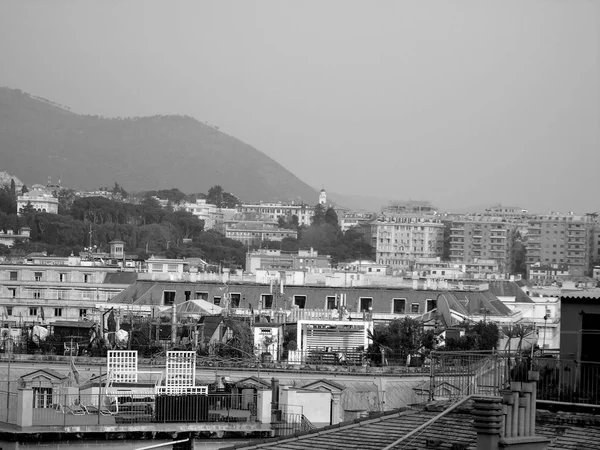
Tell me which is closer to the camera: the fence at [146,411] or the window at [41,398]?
the fence at [146,411]

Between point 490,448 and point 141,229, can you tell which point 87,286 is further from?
point 141,229

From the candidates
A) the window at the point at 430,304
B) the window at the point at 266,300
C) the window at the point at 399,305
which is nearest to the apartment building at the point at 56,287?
the window at the point at 266,300

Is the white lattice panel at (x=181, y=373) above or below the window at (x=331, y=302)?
above

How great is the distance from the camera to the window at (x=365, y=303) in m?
53.5

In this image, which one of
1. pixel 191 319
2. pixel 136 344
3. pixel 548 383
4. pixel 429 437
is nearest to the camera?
pixel 429 437

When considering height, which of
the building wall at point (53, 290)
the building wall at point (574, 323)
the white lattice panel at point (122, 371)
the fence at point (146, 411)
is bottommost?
the building wall at point (53, 290)

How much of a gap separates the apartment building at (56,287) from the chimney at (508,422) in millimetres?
65358

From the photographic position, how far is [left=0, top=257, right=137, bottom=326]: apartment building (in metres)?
76.8

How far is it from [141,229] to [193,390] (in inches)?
6678

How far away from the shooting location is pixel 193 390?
59.0ft

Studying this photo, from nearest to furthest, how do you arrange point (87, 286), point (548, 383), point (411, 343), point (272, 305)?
point (548, 383), point (411, 343), point (272, 305), point (87, 286)

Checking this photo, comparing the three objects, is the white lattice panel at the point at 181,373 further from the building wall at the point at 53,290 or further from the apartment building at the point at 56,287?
the building wall at the point at 53,290

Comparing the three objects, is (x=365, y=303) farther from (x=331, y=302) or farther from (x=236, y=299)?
(x=236, y=299)

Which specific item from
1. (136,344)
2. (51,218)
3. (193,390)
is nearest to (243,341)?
(136,344)
